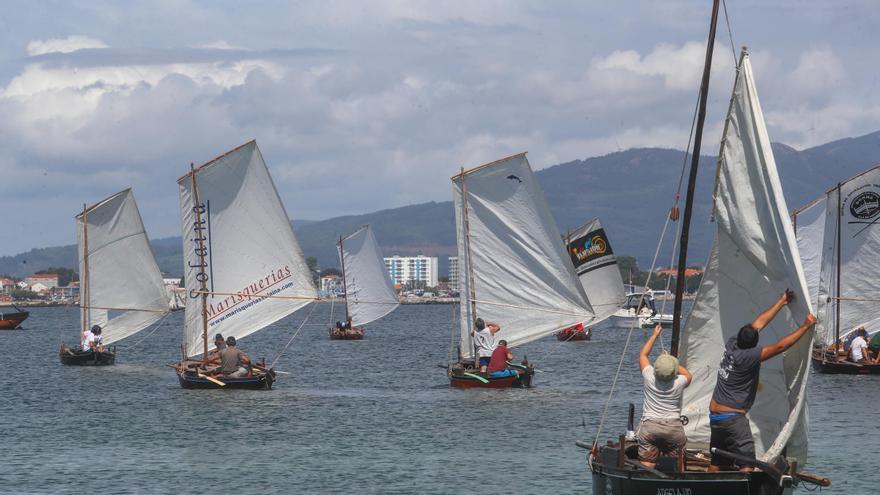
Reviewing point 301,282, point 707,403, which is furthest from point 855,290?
point 707,403

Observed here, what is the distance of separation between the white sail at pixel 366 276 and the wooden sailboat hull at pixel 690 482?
81329 mm

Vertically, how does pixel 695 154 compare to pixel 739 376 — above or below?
above

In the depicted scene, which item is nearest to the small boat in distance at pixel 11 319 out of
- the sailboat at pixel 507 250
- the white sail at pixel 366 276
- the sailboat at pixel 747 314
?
the white sail at pixel 366 276

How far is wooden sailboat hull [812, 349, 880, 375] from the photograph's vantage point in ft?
185

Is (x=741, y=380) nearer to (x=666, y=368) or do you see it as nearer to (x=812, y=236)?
(x=666, y=368)

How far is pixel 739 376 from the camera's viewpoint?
20328 millimetres

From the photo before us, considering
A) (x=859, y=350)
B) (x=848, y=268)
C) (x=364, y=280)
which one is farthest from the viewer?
(x=364, y=280)

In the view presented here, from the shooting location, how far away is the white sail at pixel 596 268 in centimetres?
8706

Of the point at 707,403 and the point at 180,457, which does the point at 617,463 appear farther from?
the point at 180,457

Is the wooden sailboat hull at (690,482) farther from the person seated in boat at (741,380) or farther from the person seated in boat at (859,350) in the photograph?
the person seated in boat at (859,350)

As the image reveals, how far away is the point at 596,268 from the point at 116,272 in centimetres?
3402

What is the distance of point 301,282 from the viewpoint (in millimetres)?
50656

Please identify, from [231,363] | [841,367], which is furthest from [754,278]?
[841,367]

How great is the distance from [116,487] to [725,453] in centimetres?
1572
